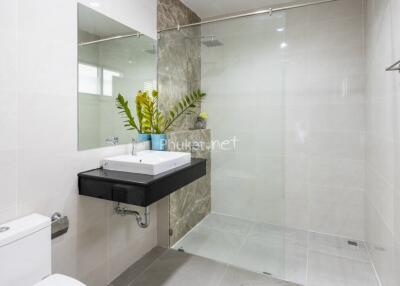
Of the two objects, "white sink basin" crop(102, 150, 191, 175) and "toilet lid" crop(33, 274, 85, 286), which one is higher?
"white sink basin" crop(102, 150, 191, 175)

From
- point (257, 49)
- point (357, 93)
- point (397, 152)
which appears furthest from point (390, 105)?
point (257, 49)

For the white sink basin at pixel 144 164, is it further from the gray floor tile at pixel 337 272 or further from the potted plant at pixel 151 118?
the gray floor tile at pixel 337 272

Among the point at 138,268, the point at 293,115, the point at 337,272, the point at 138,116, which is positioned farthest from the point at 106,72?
the point at 337,272

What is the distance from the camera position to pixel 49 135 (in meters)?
1.43

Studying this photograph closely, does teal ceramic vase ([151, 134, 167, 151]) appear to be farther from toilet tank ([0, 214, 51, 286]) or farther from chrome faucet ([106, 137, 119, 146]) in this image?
toilet tank ([0, 214, 51, 286])

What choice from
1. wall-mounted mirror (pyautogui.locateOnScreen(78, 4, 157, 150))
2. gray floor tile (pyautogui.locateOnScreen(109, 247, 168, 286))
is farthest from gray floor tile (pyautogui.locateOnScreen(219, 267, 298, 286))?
wall-mounted mirror (pyautogui.locateOnScreen(78, 4, 157, 150))

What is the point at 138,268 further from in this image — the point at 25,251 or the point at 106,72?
the point at 106,72

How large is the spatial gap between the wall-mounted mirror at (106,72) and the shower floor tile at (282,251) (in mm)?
1240

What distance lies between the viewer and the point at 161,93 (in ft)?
7.97

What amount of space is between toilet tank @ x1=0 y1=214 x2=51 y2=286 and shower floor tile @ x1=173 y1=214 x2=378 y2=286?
4.53 ft

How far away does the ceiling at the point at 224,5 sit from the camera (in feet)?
8.74

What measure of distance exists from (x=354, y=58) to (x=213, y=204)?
204 centimetres

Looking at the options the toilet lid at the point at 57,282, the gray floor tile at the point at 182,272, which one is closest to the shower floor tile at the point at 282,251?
the gray floor tile at the point at 182,272

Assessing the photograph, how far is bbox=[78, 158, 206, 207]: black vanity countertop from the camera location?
146 cm
